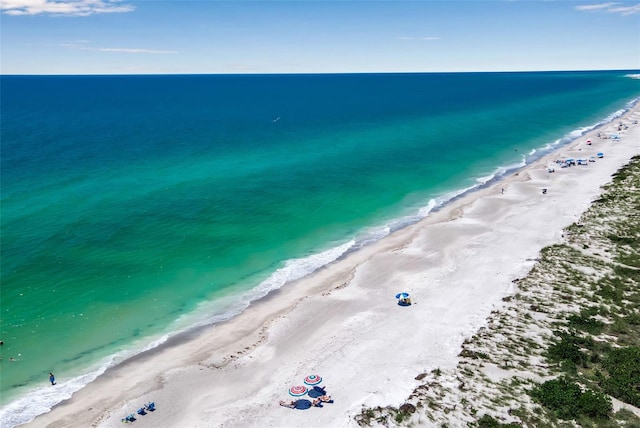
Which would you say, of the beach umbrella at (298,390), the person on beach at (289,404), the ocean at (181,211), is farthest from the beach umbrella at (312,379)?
the ocean at (181,211)

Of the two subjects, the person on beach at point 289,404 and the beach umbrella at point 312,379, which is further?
the beach umbrella at point 312,379

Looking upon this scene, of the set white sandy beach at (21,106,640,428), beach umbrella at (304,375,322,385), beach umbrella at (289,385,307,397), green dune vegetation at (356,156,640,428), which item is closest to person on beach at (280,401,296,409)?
white sandy beach at (21,106,640,428)

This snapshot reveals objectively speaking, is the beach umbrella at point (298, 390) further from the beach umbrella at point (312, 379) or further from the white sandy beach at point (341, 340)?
the white sandy beach at point (341, 340)

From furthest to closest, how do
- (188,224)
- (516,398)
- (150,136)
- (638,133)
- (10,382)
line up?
(150,136) < (638,133) < (188,224) < (10,382) < (516,398)

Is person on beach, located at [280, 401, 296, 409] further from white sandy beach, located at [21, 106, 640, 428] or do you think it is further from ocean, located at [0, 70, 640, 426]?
ocean, located at [0, 70, 640, 426]

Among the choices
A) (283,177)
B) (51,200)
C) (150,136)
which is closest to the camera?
(51,200)

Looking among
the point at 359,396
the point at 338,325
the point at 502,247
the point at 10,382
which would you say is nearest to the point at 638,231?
the point at 502,247

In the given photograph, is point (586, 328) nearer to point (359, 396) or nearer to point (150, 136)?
point (359, 396)

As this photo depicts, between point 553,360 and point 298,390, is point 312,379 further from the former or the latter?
point 553,360
